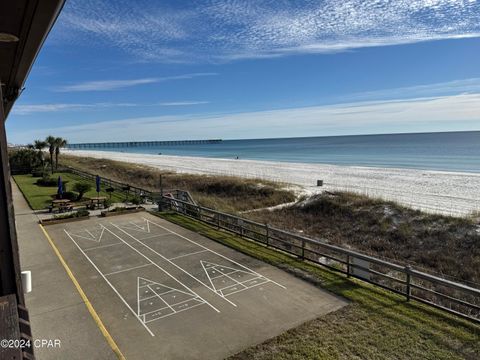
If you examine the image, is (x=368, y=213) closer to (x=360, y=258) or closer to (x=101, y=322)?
(x=360, y=258)

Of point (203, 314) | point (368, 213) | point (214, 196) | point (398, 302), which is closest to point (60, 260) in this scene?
point (203, 314)

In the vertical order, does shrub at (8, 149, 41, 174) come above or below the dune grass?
above

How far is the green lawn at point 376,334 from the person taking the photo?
7.74m

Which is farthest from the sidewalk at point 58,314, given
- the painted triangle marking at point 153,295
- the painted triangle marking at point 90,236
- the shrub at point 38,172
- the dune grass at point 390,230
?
the shrub at point 38,172

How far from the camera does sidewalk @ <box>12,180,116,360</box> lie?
816cm

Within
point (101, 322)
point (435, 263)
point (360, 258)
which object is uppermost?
point (360, 258)

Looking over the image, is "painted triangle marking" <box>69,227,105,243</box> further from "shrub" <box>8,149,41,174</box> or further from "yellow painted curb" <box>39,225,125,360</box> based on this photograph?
"shrub" <box>8,149,41,174</box>

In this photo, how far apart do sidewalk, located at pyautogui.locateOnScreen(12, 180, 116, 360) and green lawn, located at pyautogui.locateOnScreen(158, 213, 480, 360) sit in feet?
11.7

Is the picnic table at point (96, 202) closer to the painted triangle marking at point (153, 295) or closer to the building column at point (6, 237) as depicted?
the painted triangle marking at point (153, 295)

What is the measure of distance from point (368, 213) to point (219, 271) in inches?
638

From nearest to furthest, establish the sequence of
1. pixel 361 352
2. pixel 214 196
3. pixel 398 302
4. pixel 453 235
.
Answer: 1. pixel 361 352
2. pixel 398 302
3. pixel 453 235
4. pixel 214 196

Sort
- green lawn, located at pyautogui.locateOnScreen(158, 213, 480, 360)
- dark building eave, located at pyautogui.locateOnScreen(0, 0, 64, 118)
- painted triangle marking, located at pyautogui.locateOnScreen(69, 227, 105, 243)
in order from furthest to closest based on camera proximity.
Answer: painted triangle marking, located at pyautogui.locateOnScreen(69, 227, 105, 243)
green lawn, located at pyautogui.locateOnScreen(158, 213, 480, 360)
dark building eave, located at pyautogui.locateOnScreen(0, 0, 64, 118)

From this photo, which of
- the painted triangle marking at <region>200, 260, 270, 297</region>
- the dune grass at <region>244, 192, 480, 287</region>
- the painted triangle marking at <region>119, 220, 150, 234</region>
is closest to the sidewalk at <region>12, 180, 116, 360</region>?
the painted triangle marking at <region>200, 260, 270, 297</region>

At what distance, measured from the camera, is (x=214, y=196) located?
38.1 metres
